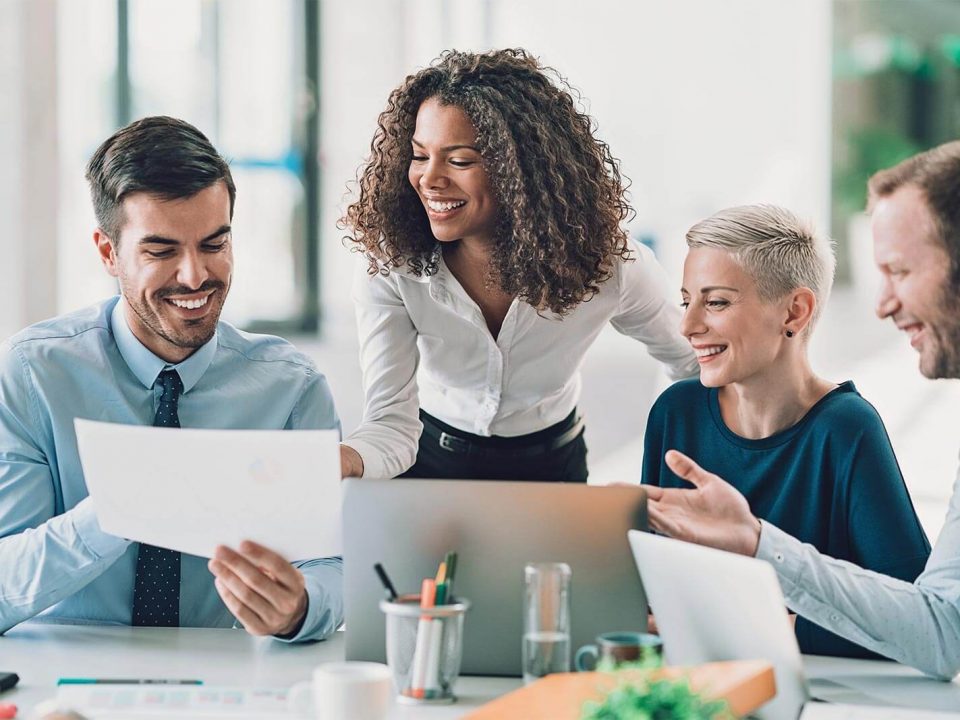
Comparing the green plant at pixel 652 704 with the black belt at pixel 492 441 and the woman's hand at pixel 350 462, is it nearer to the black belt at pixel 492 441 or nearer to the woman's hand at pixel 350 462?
the woman's hand at pixel 350 462

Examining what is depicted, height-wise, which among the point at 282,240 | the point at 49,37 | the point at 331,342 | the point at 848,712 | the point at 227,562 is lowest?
the point at 848,712

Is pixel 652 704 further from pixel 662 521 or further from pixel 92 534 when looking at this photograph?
pixel 92 534

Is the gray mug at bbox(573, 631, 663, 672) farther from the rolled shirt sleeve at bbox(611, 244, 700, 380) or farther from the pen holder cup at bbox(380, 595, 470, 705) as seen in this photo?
the rolled shirt sleeve at bbox(611, 244, 700, 380)

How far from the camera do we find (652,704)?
97cm

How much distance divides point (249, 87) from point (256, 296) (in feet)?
3.09

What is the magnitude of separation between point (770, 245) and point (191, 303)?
92 centimetres

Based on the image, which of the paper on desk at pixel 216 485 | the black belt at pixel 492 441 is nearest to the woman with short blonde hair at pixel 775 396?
the black belt at pixel 492 441

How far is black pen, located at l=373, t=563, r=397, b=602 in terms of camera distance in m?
1.31

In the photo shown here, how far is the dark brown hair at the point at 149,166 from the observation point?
1.78 metres

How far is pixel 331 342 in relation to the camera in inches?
216

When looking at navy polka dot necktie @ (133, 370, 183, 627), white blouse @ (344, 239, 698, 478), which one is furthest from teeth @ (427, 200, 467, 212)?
navy polka dot necktie @ (133, 370, 183, 627)

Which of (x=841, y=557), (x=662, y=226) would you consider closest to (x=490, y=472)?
(x=841, y=557)

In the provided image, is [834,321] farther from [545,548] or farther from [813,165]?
[545,548]

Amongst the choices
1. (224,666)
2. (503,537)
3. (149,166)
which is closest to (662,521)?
(503,537)
